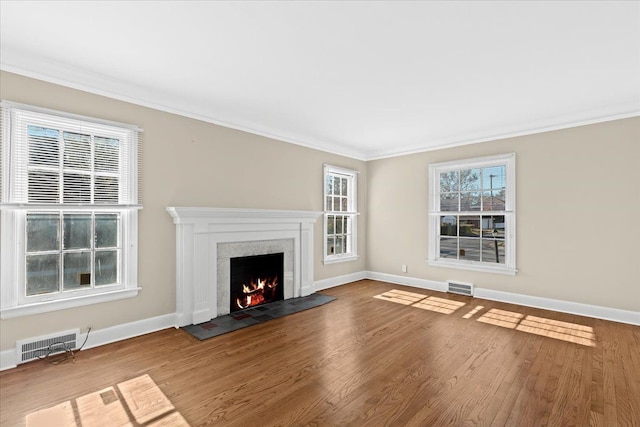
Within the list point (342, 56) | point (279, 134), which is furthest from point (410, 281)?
point (342, 56)

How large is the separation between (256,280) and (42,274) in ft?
7.73

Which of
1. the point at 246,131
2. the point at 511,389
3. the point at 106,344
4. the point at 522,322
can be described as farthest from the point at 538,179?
the point at 106,344

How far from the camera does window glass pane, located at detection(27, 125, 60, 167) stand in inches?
110

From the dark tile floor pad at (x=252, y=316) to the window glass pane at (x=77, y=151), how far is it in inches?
80.9

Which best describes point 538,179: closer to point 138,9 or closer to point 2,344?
point 138,9

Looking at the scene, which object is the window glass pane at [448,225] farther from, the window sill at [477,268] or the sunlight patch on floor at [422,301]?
the sunlight patch on floor at [422,301]

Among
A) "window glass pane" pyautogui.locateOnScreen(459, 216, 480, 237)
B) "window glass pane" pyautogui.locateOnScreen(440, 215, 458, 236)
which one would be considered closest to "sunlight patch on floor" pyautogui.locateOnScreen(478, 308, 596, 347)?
"window glass pane" pyautogui.locateOnScreen(459, 216, 480, 237)

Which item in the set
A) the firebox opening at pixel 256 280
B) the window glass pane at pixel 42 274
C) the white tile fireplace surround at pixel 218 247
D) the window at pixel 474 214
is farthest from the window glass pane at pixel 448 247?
the window glass pane at pixel 42 274

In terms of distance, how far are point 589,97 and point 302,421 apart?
4.45m

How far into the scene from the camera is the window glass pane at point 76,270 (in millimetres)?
2990

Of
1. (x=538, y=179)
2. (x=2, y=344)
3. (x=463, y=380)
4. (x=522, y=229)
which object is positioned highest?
(x=538, y=179)

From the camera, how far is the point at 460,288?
17.0 feet

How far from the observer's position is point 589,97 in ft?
11.7

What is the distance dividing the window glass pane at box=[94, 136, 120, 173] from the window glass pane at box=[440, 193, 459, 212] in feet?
16.0
